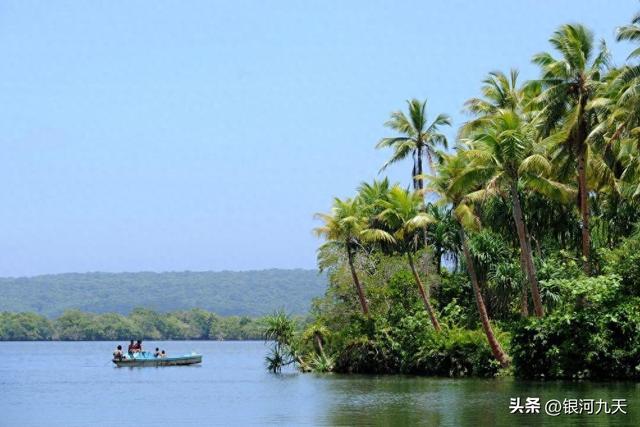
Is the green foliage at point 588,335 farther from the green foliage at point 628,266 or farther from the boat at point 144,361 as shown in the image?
the boat at point 144,361

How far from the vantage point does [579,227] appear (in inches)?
2308

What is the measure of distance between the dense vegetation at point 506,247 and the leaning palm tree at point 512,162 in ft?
0.21

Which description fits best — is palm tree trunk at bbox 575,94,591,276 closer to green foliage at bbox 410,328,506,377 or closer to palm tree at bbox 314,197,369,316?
green foliage at bbox 410,328,506,377

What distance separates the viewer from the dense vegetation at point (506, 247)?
145 ft

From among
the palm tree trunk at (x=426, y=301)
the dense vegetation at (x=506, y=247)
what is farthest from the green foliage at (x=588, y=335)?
the palm tree trunk at (x=426, y=301)

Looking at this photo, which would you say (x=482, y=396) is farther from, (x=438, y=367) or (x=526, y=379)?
(x=438, y=367)

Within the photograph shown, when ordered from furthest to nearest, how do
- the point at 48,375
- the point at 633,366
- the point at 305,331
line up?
the point at 48,375, the point at 305,331, the point at 633,366

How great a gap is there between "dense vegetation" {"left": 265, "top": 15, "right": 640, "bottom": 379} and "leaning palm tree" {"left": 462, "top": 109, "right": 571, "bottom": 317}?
2.5 inches

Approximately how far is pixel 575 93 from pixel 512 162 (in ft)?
17.3

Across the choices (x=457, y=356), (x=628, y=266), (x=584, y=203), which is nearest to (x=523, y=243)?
(x=584, y=203)

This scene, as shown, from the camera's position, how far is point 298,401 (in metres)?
40.0

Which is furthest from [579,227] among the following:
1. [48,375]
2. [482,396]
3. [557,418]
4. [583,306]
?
[48,375]

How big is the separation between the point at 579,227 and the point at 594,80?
13.1m

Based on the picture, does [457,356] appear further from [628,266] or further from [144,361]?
[144,361]
